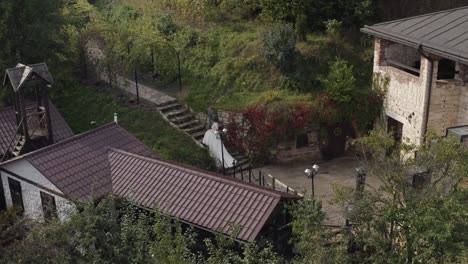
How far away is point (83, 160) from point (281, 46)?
9.71 metres

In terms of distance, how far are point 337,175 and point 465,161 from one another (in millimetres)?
9168

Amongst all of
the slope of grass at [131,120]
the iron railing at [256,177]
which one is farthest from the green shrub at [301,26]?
the slope of grass at [131,120]

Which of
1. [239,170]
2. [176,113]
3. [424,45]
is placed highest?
[424,45]

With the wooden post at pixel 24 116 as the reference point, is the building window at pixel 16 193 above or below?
below

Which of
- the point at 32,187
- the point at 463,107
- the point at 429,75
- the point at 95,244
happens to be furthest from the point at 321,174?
the point at 95,244

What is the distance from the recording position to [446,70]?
19844mm

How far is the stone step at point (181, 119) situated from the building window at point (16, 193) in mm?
7337

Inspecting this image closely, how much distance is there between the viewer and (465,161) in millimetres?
11258

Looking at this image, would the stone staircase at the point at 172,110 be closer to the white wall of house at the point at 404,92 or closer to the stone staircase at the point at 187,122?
the stone staircase at the point at 187,122

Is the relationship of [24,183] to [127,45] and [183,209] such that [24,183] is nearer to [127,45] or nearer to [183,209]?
[183,209]

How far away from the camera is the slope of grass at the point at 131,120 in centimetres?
2042

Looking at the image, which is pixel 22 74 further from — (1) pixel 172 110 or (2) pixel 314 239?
(2) pixel 314 239

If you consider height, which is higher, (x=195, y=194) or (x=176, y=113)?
(x=195, y=194)

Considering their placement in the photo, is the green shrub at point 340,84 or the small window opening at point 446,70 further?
the green shrub at point 340,84
